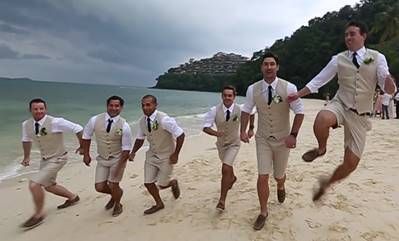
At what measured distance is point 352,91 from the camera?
17.8 ft

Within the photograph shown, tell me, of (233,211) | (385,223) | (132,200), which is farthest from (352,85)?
(132,200)

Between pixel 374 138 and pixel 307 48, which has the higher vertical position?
pixel 307 48

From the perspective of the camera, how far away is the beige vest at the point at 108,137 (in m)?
7.21

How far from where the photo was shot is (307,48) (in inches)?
3415

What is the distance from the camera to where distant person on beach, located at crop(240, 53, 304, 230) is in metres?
6.00

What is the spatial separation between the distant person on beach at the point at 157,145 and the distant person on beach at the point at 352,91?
2228 mm

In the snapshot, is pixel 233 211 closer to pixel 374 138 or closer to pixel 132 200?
pixel 132 200

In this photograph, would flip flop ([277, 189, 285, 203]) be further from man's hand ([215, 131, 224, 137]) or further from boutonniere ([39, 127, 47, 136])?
boutonniere ([39, 127, 47, 136])

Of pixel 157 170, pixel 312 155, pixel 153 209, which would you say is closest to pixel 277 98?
pixel 312 155

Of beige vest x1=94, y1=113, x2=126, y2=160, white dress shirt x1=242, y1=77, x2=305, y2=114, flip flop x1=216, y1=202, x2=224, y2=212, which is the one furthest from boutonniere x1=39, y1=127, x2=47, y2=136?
white dress shirt x1=242, y1=77, x2=305, y2=114

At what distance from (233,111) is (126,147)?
1.90 metres

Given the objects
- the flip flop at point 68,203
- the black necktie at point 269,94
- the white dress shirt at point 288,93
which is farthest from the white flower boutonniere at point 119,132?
the black necktie at point 269,94

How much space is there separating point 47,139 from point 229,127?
10.4 feet

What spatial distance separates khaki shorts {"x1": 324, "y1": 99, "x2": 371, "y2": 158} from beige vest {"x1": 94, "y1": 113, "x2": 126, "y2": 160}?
3.49 m
